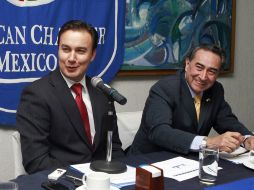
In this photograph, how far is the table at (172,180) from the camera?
4.55 feet

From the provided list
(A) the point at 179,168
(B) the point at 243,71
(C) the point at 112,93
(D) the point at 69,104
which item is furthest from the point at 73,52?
(B) the point at 243,71

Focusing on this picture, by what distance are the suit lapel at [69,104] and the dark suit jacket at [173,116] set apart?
0.37 metres

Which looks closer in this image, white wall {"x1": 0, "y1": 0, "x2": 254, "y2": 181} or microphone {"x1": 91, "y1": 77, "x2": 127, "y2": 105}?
microphone {"x1": 91, "y1": 77, "x2": 127, "y2": 105}

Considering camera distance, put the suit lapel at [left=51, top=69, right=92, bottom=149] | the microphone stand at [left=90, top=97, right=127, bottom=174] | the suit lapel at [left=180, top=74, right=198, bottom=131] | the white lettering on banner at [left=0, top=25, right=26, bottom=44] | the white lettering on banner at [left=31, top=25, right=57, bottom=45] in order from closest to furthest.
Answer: the microphone stand at [left=90, top=97, right=127, bottom=174] < the suit lapel at [left=51, top=69, right=92, bottom=149] < the suit lapel at [left=180, top=74, right=198, bottom=131] < the white lettering on banner at [left=0, top=25, right=26, bottom=44] < the white lettering on banner at [left=31, top=25, right=57, bottom=45]

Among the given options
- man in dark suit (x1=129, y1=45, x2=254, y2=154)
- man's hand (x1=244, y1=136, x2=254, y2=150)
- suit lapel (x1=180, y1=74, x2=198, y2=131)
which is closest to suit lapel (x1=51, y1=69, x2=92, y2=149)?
man in dark suit (x1=129, y1=45, x2=254, y2=154)

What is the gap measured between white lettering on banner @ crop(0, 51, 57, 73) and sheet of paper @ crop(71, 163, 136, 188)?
1.06 meters

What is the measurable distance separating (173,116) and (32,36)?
1.00 m

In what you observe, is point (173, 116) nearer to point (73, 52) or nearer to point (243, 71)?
point (73, 52)

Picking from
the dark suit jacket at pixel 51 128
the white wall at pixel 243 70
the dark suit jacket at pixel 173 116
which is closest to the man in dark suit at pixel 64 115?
the dark suit jacket at pixel 51 128

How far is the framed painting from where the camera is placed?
2.88 metres

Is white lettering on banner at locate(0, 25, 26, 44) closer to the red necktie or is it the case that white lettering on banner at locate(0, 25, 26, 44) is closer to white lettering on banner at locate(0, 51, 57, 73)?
white lettering on banner at locate(0, 51, 57, 73)

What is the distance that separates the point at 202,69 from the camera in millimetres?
2178

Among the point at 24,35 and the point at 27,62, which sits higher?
the point at 24,35

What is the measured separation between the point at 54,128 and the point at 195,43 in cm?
174
